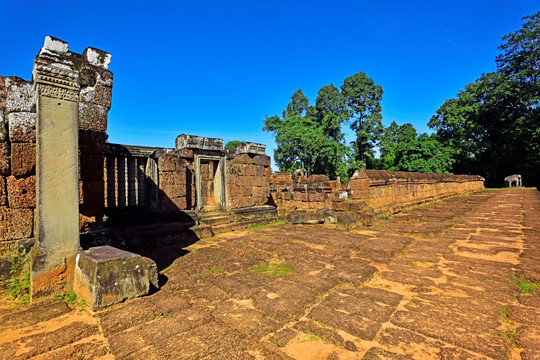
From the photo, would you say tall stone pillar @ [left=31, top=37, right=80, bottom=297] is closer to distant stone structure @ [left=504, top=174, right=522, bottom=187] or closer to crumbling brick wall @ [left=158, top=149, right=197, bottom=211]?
crumbling brick wall @ [left=158, top=149, right=197, bottom=211]

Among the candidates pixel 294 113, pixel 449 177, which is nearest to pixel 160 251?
pixel 449 177

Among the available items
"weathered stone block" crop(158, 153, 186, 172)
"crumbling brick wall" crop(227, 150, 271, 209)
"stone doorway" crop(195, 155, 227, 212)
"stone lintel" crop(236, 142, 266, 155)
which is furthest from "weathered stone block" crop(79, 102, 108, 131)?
"stone lintel" crop(236, 142, 266, 155)

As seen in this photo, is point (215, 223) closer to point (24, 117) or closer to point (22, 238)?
point (22, 238)

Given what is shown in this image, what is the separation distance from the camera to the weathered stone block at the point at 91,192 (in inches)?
162

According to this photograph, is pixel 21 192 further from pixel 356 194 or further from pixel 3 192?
pixel 356 194

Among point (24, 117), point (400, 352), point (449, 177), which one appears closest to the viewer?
point (400, 352)

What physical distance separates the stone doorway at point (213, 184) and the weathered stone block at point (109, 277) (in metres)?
5.09

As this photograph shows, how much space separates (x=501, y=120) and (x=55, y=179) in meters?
40.4

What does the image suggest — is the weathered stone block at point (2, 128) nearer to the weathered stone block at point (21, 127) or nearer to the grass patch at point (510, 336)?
the weathered stone block at point (21, 127)

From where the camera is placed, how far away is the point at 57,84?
10.5 ft

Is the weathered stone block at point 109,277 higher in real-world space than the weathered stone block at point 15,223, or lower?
lower

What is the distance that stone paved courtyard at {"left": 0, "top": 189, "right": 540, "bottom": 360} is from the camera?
2.12 m

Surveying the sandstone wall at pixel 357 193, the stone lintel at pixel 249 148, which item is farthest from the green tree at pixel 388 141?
the stone lintel at pixel 249 148

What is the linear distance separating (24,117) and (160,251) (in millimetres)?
3090
